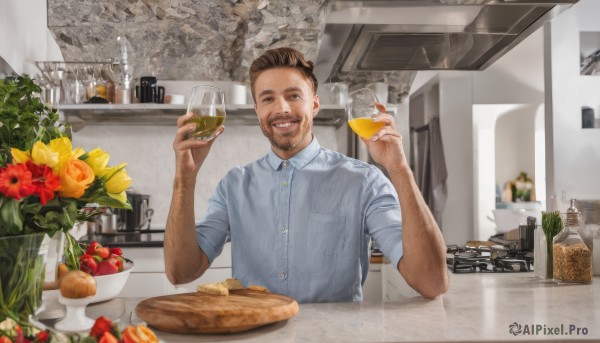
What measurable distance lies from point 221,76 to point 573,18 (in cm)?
214

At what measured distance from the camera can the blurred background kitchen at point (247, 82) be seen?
289 cm

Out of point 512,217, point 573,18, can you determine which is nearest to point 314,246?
point 573,18

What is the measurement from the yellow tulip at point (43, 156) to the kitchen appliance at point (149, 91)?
107 inches

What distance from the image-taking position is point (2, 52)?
2.46m

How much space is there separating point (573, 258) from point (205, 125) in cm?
124

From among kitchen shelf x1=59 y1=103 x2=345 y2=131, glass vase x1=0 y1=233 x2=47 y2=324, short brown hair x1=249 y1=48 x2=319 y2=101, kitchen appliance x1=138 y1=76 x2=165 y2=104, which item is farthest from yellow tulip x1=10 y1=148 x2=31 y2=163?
kitchen appliance x1=138 y1=76 x2=165 y2=104

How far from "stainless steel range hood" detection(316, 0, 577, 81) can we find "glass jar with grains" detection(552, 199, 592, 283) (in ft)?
2.50

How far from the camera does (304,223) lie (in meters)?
1.85

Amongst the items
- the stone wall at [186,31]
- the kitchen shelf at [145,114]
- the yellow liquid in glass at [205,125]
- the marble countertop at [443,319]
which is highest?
the stone wall at [186,31]

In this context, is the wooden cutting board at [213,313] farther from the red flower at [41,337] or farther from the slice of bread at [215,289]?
the red flower at [41,337]

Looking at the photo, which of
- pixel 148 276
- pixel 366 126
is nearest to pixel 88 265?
pixel 366 126

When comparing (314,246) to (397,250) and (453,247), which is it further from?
(453,247)

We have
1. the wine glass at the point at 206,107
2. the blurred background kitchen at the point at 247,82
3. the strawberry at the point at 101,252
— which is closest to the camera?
the wine glass at the point at 206,107

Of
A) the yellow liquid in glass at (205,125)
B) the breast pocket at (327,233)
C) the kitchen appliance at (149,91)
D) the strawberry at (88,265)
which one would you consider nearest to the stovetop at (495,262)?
the breast pocket at (327,233)
